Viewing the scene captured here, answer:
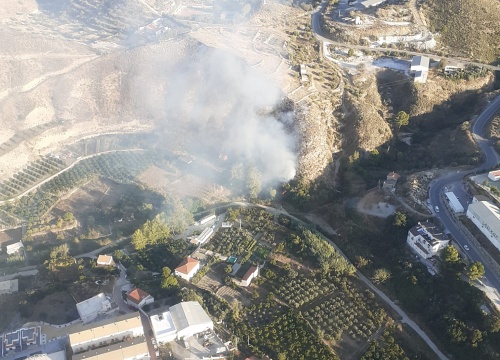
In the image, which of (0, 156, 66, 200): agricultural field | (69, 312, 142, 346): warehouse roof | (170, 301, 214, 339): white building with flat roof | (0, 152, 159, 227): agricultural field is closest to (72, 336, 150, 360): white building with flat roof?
(69, 312, 142, 346): warehouse roof

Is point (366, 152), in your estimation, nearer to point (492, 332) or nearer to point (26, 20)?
point (492, 332)

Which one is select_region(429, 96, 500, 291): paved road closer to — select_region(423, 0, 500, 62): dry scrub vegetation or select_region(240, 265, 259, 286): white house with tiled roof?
select_region(423, 0, 500, 62): dry scrub vegetation

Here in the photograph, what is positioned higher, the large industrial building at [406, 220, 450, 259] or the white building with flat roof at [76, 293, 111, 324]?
the large industrial building at [406, 220, 450, 259]

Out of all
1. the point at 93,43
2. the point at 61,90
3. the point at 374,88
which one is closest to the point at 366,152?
the point at 374,88

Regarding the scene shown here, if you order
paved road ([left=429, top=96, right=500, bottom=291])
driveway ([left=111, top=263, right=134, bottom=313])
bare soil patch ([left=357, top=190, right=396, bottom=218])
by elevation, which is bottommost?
driveway ([left=111, top=263, right=134, bottom=313])

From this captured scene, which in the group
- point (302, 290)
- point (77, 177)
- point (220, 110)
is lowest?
point (77, 177)

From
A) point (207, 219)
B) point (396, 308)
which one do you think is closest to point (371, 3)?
point (207, 219)

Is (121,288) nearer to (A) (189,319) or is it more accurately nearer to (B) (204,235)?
(A) (189,319)
